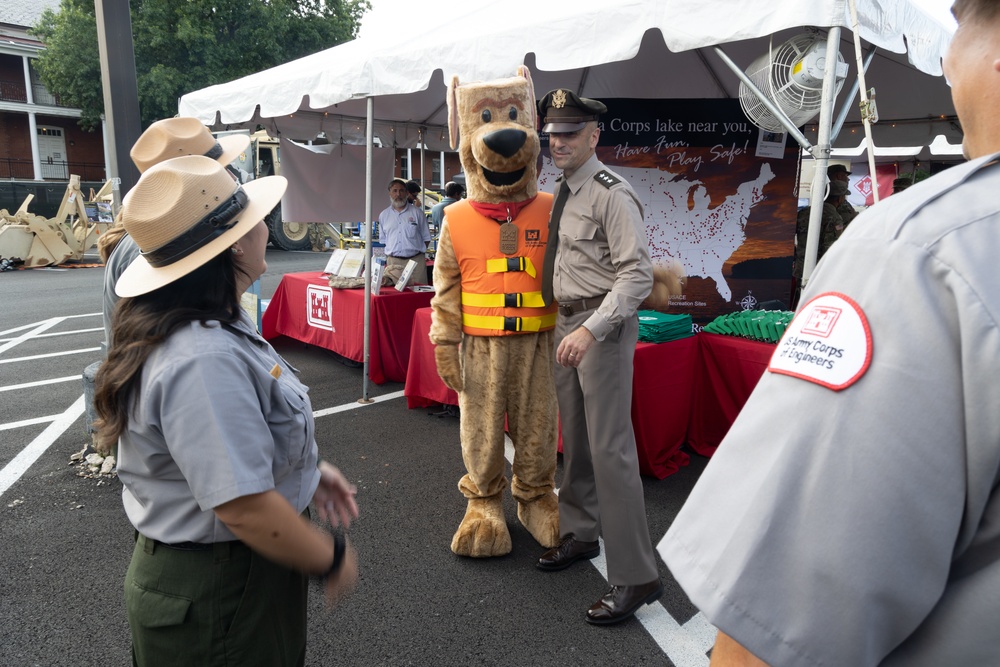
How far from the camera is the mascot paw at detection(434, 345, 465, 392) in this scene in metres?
3.20

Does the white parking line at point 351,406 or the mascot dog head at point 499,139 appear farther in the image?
the white parking line at point 351,406

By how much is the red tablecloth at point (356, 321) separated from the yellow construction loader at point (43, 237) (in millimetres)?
10115

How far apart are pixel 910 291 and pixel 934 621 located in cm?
34

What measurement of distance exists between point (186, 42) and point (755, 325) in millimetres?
22407

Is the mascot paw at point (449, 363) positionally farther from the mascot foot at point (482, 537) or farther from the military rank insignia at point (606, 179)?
the military rank insignia at point (606, 179)

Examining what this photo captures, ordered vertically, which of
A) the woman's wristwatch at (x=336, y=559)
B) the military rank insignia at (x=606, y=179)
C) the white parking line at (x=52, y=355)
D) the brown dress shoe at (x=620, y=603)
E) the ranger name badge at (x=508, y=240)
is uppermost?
the military rank insignia at (x=606, y=179)

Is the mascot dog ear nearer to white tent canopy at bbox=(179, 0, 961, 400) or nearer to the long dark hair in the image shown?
white tent canopy at bbox=(179, 0, 961, 400)

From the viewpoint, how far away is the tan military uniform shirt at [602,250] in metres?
2.67

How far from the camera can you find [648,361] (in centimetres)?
402

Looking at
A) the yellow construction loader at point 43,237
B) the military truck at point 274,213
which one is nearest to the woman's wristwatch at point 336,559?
the yellow construction loader at point 43,237

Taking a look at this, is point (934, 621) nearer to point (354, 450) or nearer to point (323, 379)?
point (354, 450)

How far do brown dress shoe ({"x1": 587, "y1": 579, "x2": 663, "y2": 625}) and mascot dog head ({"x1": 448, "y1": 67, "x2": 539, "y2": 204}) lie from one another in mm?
1917

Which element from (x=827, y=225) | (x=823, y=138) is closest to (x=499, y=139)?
(x=823, y=138)

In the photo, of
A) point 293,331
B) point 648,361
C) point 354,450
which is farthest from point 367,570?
point 293,331
